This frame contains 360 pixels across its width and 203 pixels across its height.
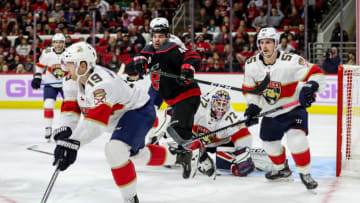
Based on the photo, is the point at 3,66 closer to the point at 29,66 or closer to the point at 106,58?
the point at 29,66

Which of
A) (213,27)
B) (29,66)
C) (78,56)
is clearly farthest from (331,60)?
(78,56)

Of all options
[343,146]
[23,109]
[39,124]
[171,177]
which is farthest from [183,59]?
[23,109]

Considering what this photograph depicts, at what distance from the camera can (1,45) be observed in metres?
9.98

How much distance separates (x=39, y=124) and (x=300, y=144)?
4.65 m

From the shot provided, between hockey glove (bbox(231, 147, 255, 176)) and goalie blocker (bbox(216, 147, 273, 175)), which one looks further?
goalie blocker (bbox(216, 147, 273, 175))

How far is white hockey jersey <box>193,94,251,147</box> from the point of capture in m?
4.23

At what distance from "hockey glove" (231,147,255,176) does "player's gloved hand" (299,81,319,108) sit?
80 cm

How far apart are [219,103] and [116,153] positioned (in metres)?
1.52

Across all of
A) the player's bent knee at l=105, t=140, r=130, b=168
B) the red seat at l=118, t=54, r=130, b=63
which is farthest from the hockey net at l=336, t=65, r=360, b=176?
the red seat at l=118, t=54, r=130, b=63

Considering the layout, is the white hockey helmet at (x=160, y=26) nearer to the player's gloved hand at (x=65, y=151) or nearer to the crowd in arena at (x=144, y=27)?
the player's gloved hand at (x=65, y=151)

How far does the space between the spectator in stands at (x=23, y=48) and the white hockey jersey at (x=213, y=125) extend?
5922mm

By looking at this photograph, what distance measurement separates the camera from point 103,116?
276 cm

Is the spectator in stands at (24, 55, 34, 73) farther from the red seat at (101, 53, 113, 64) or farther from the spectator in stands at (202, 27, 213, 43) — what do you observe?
the spectator in stands at (202, 27, 213, 43)

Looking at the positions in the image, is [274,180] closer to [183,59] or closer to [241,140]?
[241,140]
